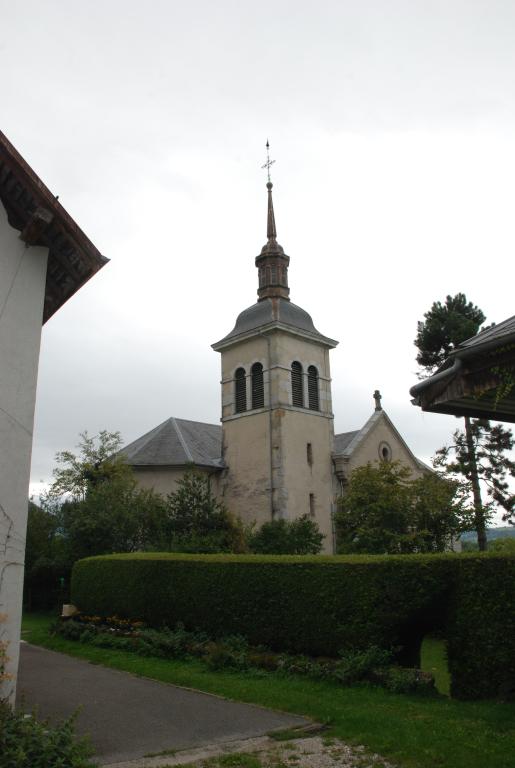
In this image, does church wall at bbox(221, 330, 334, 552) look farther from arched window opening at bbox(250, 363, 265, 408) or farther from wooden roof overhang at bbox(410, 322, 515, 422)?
wooden roof overhang at bbox(410, 322, 515, 422)

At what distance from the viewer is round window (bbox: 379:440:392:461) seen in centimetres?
3325

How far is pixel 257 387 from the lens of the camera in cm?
3061

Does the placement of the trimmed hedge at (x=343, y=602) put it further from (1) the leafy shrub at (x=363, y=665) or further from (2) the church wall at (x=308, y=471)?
(2) the church wall at (x=308, y=471)

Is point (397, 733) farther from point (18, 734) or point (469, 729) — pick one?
point (18, 734)

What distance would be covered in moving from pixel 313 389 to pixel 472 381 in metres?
26.2

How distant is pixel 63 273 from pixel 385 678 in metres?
8.63

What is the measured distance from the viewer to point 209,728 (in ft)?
27.2

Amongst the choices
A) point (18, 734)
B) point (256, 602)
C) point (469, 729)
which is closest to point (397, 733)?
point (469, 729)

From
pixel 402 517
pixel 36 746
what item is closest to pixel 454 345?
pixel 402 517

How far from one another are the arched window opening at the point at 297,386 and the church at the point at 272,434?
0.05m

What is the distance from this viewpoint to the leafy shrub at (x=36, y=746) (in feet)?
18.8

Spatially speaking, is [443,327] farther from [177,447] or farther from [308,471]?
[177,447]

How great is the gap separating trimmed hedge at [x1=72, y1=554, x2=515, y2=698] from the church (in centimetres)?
→ 1206

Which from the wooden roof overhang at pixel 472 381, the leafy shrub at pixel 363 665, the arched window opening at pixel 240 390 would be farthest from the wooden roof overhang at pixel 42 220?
the arched window opening at pixel 240 390
